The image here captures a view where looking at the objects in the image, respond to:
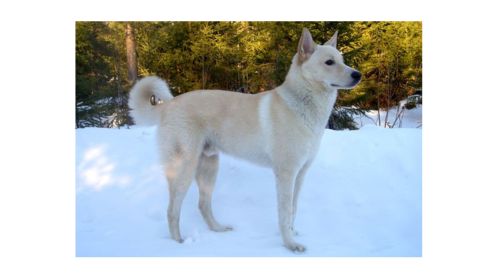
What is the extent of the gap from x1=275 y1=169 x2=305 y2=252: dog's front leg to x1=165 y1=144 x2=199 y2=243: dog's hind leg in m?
0.69

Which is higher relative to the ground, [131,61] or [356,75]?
[131,61]

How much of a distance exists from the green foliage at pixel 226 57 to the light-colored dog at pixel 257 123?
52cm

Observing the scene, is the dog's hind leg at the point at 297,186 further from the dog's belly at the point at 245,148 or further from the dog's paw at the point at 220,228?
the dog's paw at the point at 220,228

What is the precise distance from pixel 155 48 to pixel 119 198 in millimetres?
1487

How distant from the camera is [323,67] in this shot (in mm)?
2582

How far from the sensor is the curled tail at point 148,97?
3.03m

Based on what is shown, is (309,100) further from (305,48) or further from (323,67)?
(305,48)

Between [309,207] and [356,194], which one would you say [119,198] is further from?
[356,194]

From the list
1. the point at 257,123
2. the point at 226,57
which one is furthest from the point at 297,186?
the point at 226,57

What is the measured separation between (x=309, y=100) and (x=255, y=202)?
1129 millimetres

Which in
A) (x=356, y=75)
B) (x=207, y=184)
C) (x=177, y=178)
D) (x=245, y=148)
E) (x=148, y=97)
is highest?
(x=356, y=75)

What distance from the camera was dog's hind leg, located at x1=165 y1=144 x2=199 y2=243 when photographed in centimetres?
287

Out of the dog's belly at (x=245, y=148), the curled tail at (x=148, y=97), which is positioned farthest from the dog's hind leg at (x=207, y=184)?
the curled tail at (x=148, y=97)
